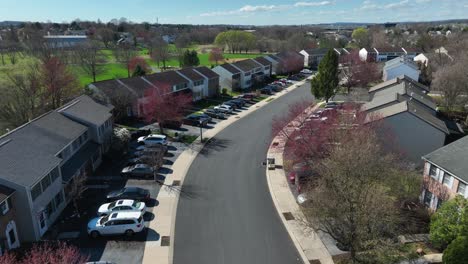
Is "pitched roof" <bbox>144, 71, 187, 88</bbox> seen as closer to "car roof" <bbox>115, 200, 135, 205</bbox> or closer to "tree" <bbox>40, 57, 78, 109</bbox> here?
"tree" <bbox>40, 57, 78, 109</bbox>

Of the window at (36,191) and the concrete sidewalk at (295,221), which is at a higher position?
the window at (36,191)

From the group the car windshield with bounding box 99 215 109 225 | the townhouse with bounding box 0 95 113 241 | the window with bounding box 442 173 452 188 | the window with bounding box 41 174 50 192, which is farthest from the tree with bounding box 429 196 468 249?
the window with bounding box 41 174 50 192

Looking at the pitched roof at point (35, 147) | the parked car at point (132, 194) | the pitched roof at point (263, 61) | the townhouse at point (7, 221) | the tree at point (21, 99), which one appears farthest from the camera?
the pitched roof at point (263, 61)

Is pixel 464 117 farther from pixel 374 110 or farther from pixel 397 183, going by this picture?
pixel 397 183

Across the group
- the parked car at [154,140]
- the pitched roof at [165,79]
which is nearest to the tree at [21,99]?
the parked car at [154,140]

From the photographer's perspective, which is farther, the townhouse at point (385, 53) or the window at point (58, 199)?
the townhouse at point (385, 53)

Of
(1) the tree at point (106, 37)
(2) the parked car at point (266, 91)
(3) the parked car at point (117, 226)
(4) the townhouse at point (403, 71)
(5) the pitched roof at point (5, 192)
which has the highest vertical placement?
(1) the tree at point (106, 37)

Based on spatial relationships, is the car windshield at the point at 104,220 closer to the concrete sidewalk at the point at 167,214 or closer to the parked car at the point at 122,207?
the parked car at the point at 122,207

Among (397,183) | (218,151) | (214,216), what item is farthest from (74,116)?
(397,183)

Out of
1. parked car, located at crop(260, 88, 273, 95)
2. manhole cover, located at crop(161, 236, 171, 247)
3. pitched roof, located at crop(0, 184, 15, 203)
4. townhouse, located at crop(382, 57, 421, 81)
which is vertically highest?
townhouse, located at crop(382, 57, 421, 81)
